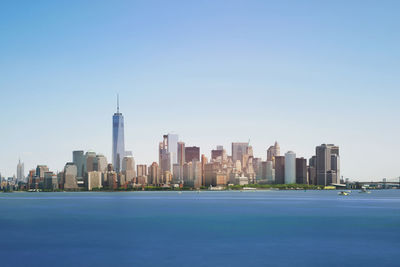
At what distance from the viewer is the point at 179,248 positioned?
71312mm

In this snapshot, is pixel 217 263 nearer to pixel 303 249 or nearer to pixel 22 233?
pixel 303 249

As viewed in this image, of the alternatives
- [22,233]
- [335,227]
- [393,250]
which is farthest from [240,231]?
[22,233]

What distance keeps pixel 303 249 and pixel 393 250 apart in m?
12.1

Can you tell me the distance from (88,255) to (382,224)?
216 feet

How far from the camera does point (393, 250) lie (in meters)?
69.5

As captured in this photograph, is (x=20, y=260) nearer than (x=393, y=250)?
Yes

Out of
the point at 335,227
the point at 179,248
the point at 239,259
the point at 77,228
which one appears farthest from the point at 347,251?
the point at 77,228

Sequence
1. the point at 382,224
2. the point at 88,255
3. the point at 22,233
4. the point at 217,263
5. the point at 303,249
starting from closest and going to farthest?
the point at 217,263, the point at 88,255, the point at 303,249, the point at 22,233, the point at 382,224

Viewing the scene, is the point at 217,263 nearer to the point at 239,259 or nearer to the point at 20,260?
the point at 239,259

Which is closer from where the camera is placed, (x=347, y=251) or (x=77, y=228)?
(x=347, y=251)

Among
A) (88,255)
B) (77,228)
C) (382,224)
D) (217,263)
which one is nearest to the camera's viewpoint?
(217,263)

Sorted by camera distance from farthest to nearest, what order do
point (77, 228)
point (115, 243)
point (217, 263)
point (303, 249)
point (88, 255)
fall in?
point (77, 228)
point (115, 243)
point (303, 249)
point (88, 255)
point (217, 263)

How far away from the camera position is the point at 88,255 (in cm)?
6581

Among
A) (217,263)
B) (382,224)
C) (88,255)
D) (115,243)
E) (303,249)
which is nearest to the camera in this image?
(217,263)
